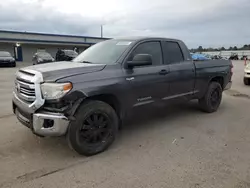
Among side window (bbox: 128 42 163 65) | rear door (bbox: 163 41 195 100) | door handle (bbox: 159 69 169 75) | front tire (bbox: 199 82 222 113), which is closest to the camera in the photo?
side window (bbox: 128 42 163 65)

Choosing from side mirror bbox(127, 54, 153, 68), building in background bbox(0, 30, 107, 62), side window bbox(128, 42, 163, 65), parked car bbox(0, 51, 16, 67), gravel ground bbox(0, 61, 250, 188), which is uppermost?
building in background bbox(0, 30, 107, 62)

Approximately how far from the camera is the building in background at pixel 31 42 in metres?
34.3

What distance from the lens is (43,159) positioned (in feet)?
11.9

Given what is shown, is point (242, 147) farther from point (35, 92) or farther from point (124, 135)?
point (35, 92)

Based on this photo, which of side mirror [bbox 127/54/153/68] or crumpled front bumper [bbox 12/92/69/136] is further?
side mirror [bbox 127/54/153/68]

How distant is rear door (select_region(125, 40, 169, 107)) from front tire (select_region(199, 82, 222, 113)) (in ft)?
5.60

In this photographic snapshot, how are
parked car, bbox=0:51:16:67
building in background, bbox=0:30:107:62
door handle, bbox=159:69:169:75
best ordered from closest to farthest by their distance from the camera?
door handle, bbox=159:69:169:75
parked car, bbox=0:51:16:67
building in background, bbox=0:30:107:62

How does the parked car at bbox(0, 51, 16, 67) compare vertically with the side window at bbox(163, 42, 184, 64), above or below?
below

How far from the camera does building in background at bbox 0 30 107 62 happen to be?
34328mm

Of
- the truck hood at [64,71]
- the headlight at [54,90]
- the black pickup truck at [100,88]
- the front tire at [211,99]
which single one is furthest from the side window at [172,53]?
the headlight at [54,90]

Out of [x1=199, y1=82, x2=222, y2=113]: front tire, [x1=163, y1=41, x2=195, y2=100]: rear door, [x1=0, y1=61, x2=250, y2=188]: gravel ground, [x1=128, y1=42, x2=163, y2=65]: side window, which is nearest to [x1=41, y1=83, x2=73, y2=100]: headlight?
[x1=0, y1=61, x2=250, y2=188]: gravel ground

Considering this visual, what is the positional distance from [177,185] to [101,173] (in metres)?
1.00

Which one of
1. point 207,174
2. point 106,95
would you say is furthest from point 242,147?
point 106,95

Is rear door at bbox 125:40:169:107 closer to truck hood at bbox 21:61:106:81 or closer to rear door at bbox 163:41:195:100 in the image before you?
rear door at bbox 163:41:195:100
